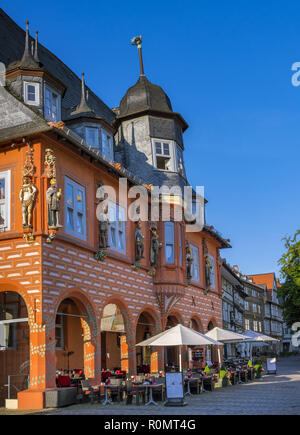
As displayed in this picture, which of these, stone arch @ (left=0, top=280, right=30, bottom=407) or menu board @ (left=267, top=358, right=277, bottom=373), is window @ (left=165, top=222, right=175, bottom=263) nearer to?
stone arch @ (left=0, top=280, right=30, bottom=407)

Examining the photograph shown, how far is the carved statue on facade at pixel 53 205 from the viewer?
1927 cm

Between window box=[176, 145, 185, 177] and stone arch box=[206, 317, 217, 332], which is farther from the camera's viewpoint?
stone arch box=[206, 317, 217, 332]

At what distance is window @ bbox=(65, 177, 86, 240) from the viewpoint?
69.0 ft

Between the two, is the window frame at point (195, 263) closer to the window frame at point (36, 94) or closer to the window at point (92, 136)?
the window at point (92, 136)

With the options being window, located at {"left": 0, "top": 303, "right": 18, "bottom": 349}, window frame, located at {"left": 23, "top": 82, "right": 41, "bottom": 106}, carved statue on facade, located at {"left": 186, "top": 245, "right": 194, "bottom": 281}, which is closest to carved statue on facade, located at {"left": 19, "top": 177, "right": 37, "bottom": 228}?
window frame, located at {"left": 23, "top": 82, "right": 41, "bottom": 106}

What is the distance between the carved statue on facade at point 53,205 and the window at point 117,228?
4.82 meters

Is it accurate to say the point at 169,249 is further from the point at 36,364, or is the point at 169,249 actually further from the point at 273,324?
the point at 273,324

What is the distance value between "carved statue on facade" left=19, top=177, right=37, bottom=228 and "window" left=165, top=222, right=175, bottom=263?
10.4 m

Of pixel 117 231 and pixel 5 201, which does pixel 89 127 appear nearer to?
pixel 117 231

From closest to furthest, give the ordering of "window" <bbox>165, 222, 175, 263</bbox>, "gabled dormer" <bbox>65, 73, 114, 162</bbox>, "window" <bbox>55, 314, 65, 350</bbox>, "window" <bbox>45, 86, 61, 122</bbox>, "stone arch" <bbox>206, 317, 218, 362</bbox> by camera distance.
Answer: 1. "window" <bbox>45, 86, 61, 122</bbox>
2. "window" <bbox>55, 314, 65, 350</bbox>
3. "gabled dormer" <bbox>65, 73, 114, 162</bbox>
4. "window" <bbox>165, 222, 175, 263</bbox>
5. "stone arch" <bbox>206, 317, 218, 362</bbox>

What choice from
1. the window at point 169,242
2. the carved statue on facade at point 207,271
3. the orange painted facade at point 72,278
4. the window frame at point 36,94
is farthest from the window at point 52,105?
the carved statue on facade at point 207,271

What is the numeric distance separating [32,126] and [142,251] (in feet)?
27.6

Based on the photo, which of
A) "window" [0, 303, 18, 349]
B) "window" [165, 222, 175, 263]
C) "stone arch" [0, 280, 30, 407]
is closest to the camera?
"stone arch" [0, 280, 30, 407]

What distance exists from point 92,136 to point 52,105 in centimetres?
267
